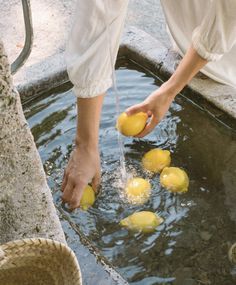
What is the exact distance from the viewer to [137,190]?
87.0 inches

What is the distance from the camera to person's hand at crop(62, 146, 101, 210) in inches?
81.4

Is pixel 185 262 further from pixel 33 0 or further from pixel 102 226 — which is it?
pixel 33 0

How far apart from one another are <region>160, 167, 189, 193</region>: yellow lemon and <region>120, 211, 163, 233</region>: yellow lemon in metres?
0.19

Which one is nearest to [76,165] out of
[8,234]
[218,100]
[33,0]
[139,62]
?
[8,234]

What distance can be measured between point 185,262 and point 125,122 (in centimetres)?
69

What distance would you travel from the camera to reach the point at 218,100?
8.48 ft

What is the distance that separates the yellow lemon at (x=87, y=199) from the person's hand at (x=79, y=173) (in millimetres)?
36

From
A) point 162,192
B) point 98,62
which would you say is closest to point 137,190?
point 162,192

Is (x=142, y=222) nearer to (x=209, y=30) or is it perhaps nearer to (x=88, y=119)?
(x=88, y=119)

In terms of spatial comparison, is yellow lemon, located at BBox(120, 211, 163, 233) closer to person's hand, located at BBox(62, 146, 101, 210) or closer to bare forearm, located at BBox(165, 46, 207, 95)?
person's hand, located at BBox(62, 146, 101, 210)

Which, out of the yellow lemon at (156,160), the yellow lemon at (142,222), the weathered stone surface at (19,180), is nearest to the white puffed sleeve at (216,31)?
the yellow lemon at (156,160)

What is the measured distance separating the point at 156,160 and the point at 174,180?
15cm

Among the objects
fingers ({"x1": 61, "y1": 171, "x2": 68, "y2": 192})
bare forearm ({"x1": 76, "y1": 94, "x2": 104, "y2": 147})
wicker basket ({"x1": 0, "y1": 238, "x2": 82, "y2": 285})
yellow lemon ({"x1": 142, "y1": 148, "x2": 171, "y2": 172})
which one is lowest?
yellow lemon ({"x1": 142, "y1": 148, "x2": 171, "y2": 172})

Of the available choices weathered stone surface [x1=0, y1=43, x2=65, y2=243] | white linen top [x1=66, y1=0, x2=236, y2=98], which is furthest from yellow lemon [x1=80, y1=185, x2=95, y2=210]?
weathered stone surface [x1=0, y1=43, x2=65, y2=243]
